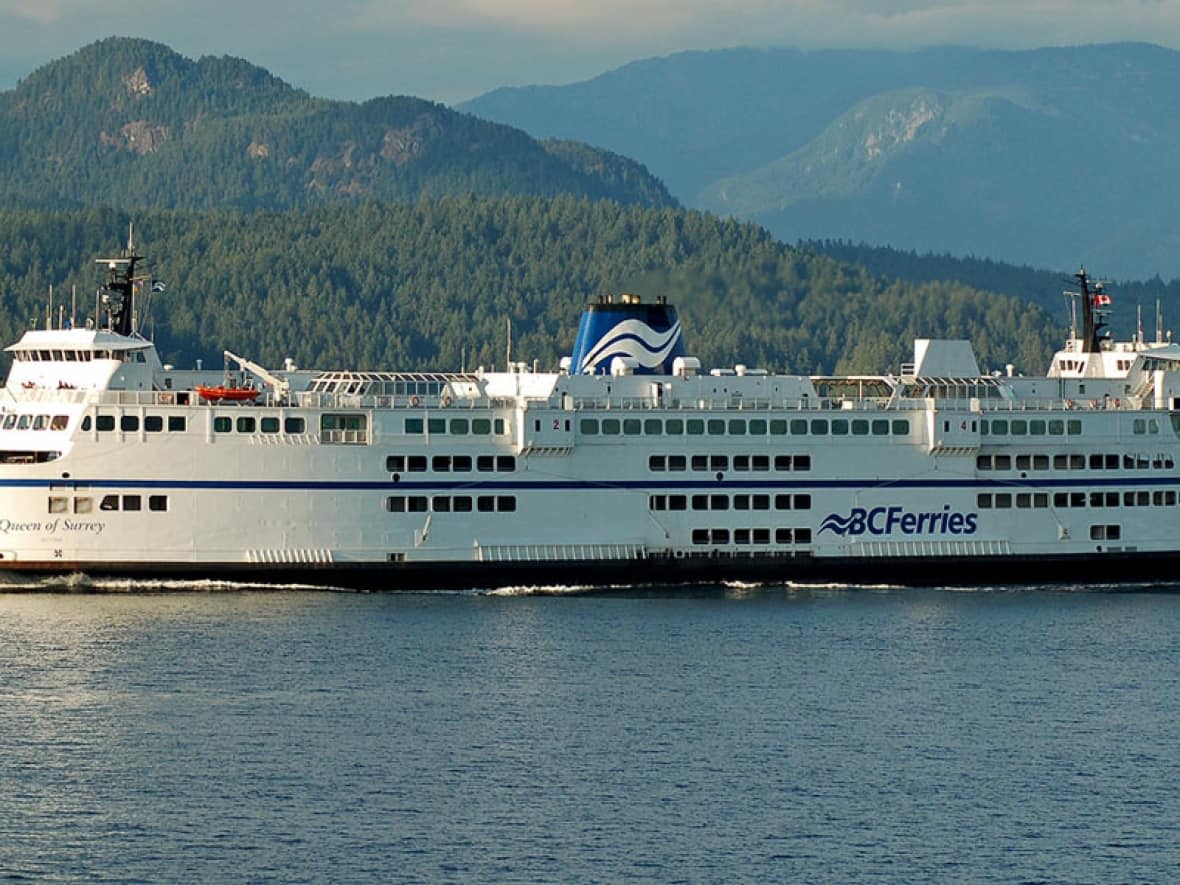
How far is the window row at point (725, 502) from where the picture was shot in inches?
2169

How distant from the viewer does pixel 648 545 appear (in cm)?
5509

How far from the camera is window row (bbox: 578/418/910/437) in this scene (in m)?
54.8

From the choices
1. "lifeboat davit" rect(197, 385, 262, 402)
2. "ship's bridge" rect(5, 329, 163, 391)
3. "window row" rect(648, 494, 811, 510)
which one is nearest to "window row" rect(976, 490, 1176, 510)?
"window row" rect(648, 494, 811, 510)

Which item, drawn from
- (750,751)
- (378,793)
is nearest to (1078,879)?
(750,751)

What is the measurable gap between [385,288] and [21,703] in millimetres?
128378

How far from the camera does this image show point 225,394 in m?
52.8

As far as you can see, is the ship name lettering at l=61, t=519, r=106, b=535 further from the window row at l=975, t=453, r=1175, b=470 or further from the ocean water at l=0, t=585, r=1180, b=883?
the window row at l=975, t=453, r=1175, b=470

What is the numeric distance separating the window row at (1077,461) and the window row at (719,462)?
475 cm

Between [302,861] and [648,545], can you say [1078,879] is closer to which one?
[302,861]

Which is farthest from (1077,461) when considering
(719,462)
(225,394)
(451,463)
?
(225,394)

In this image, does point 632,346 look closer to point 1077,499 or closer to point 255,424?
point 255,424

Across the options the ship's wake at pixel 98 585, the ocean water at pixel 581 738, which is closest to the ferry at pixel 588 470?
the ship's wake at pixel 98 585

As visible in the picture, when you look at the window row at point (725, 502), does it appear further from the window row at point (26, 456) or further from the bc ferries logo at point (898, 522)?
the window row at point (26, 456)

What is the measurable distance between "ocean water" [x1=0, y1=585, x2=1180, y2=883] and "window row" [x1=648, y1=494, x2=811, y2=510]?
7.85 feet
